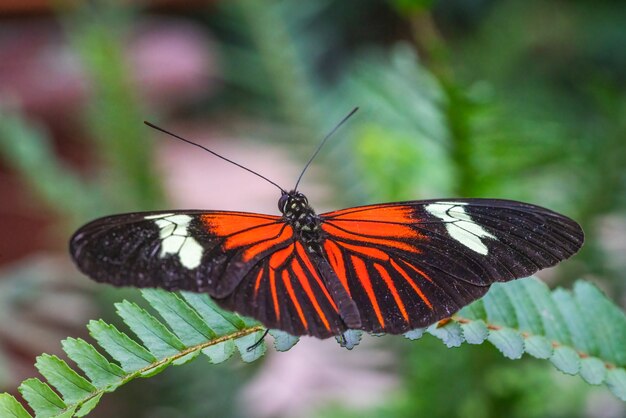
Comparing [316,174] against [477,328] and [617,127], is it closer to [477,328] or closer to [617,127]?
[617,127]

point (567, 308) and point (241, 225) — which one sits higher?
point (241, 225)

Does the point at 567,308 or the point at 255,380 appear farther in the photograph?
the point at 255,380

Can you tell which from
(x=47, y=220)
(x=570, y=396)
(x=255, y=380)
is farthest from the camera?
(x=47, y=220)

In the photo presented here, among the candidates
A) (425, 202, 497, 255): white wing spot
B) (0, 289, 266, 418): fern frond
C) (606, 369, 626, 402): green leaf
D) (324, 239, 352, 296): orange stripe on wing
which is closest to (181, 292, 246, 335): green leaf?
(0, 289, 266, 418): fern frond

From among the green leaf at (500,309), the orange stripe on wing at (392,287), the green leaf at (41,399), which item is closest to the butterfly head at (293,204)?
the orange stripe on wing at (392,287)

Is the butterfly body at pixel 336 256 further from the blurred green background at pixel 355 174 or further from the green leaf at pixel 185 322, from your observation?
the blurred green background at pixel 355 174

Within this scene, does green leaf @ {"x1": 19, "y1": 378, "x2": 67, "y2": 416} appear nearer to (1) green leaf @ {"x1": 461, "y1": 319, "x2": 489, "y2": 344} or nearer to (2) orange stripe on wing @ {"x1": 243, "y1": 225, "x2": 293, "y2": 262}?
(2) orange stripe on wing @ {"x1": 243, "y1": 225, "x2": 293, "y2": 262}

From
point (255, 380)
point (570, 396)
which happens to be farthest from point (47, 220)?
point (570, 396)
